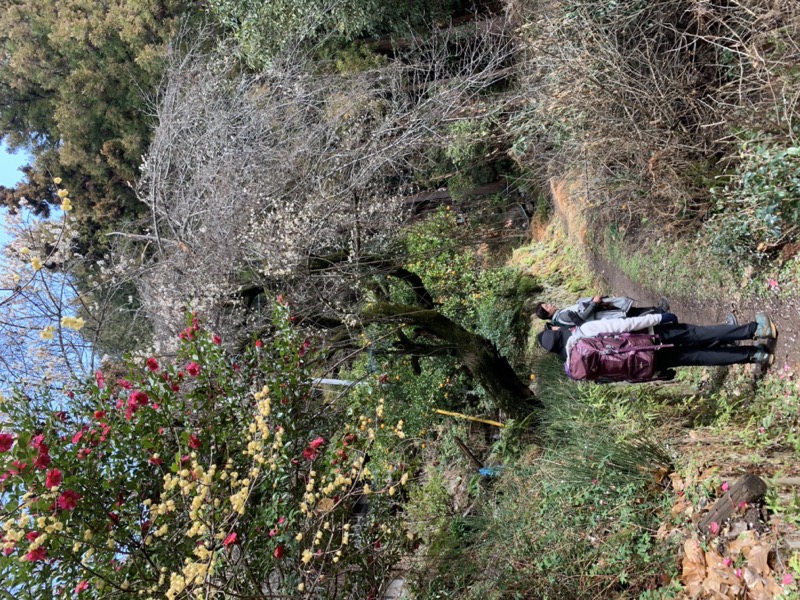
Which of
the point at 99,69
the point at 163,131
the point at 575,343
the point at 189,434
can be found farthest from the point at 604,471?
the point at 99,69

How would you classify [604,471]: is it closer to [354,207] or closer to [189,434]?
[189,434]

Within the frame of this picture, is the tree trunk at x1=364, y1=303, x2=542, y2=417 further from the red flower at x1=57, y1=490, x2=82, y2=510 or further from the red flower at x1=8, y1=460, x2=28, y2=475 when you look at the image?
the red flower at x1=8, y1=460, x2=28, y2=475

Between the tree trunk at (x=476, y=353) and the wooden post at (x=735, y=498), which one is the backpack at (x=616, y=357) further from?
the tree trunk at (x=476, y=353)

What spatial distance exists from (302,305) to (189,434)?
3050mm

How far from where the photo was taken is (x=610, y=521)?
5.05 m

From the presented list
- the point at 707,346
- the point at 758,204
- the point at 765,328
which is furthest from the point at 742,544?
the point at 758,204

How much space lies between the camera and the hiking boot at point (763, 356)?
458 centimetres

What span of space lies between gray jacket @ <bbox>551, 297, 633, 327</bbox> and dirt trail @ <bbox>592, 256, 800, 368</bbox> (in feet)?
3.05

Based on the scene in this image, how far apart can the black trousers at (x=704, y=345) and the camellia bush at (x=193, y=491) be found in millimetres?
2626

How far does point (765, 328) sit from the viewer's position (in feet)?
14.8

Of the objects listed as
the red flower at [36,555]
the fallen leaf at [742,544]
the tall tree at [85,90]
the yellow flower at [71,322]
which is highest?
the tall tree at [85,90]

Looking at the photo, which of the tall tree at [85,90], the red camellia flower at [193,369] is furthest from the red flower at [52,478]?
the tall tree at [85,90]

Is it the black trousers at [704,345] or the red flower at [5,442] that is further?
the black trousers at [704,345]

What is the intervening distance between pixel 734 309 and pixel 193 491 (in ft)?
16.4
